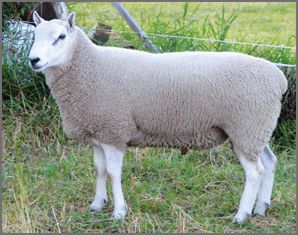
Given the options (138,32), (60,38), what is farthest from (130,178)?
(138,32)

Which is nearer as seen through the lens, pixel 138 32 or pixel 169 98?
pixel 169 98

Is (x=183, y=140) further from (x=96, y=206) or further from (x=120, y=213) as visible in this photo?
(x=96, y=206)

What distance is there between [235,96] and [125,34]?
328 cm

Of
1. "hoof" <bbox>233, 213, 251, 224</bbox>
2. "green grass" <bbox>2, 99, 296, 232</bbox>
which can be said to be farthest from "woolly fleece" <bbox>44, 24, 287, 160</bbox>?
"green grass" <bbox>2, 99, 296, 232</bbox>

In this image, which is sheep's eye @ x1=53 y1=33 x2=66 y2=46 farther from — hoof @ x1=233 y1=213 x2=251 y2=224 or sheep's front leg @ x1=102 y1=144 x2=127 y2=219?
hoof @ x1=233 y1=213 x2=251 y2=224

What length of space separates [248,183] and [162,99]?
805mm

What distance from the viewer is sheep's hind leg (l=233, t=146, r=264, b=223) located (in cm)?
464

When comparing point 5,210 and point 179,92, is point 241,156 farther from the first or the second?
point 5,210

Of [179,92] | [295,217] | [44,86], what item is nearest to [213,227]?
[295,217]

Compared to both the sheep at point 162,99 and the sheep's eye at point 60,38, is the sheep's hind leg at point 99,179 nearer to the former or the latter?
the sheep at point 162,99

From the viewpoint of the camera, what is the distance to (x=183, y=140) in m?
4.72

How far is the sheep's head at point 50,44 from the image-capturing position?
14.3ft

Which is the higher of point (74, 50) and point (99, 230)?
point (74, 50)

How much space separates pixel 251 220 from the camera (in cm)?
475
